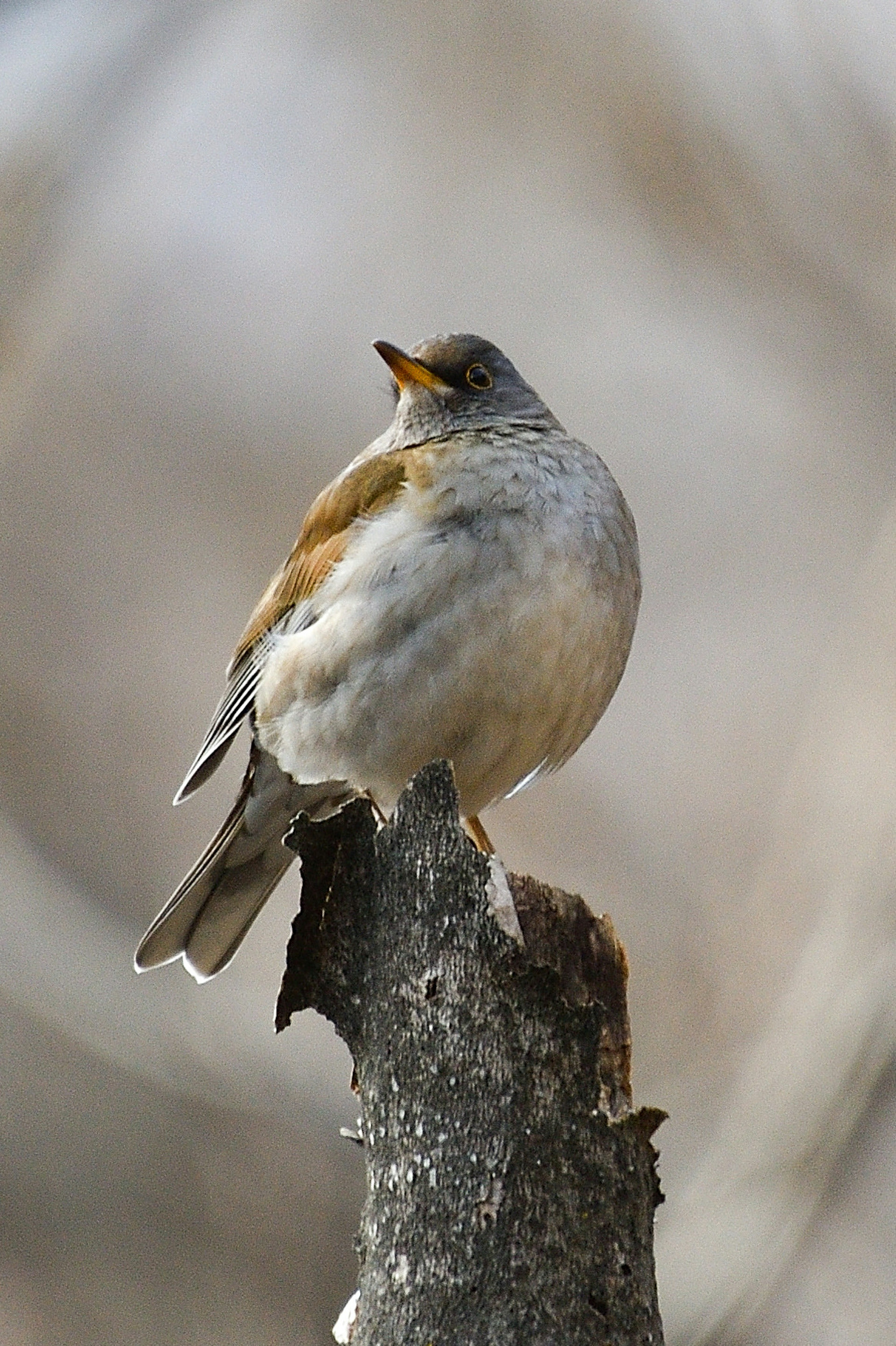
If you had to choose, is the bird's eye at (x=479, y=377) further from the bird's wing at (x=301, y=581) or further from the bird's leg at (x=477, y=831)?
the bird's leg at (x=477, y=831)

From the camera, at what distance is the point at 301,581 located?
14.2 feet

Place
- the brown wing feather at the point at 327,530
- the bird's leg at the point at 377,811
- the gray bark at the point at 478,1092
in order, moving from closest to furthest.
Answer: the gray bark at the point at 478,1092 → the bird's leg at the point at 377,811 → the brown wing feather at the point at 327,530

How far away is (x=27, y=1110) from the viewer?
242 inches

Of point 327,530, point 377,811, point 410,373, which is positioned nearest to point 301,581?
point 327,530

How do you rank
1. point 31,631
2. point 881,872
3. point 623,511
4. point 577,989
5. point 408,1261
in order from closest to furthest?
point 408,1261, point 577,989, point 623,511, point 881,872, point 31,631

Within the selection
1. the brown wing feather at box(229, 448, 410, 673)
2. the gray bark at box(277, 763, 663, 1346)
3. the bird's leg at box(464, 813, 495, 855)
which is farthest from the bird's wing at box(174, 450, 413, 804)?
the gray bark at box(277, 763, 663, 1346)

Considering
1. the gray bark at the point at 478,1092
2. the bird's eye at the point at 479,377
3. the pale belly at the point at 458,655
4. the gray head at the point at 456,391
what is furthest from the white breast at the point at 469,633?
the gray bark at the point at 478,1092

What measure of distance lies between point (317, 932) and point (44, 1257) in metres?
3.86

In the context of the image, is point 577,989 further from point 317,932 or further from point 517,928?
point 317,932

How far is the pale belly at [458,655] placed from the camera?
3.70 meters

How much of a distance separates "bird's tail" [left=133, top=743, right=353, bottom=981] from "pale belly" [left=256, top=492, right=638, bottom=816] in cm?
42

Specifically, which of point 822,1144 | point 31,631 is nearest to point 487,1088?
point 822,1144

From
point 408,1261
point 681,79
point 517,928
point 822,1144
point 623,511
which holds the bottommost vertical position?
point 408,1261

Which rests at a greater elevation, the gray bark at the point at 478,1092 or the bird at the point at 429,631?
the bird at the point at 429,631
